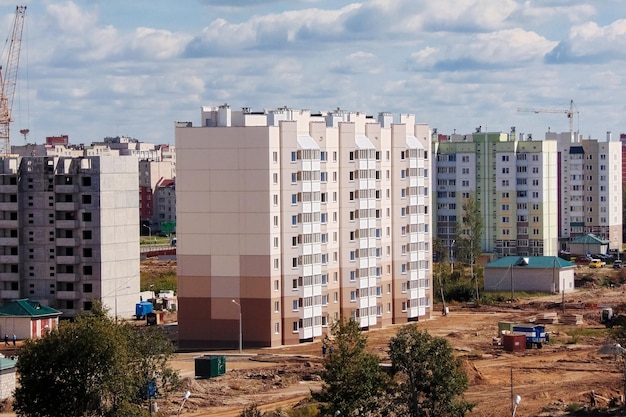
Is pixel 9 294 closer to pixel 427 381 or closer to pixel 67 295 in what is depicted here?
pixel 67 295

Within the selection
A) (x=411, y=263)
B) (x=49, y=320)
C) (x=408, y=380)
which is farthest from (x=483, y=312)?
(x=408, y=380)

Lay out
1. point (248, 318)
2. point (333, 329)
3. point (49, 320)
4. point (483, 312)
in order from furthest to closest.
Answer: point (483, 312) → point (49, 320) → point (248, 318) → point (333, 329)

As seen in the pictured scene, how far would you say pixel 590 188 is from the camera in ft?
573

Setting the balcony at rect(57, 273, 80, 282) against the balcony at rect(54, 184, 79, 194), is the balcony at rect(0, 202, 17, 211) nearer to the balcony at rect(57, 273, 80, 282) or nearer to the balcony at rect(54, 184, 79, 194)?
the balcony at rect(54, 184, 79, 194)

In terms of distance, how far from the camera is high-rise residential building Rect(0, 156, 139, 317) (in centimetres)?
9988

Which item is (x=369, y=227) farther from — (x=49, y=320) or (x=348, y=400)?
(x=348, y=400)

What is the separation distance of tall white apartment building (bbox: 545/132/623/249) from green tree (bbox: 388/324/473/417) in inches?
4750

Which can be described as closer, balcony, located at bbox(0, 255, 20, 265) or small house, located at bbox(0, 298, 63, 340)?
small house, located at bbox(0, 298, 63, 340)

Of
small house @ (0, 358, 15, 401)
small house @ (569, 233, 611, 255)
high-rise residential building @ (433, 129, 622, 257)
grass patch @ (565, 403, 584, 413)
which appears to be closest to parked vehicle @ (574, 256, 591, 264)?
high-rise residential building @ (433, 129, 622, 257)

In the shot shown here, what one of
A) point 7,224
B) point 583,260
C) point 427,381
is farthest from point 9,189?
point 583,260

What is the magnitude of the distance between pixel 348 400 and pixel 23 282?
52348mm

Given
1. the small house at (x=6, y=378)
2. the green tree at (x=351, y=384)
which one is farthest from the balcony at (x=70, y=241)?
the green tree at (x=351, y=384)

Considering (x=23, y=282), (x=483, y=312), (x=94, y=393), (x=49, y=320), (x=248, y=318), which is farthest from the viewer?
(x=483, y=312)

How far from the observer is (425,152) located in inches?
4070
